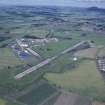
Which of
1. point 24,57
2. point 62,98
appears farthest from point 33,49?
point 62,98

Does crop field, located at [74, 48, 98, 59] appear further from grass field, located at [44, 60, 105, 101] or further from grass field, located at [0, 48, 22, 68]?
grass field, located at [0, 48, 22, 68]

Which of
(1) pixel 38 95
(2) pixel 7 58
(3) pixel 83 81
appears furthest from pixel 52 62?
(1) pixel 38 95

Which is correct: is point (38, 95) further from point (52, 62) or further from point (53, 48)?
point (53, 48)

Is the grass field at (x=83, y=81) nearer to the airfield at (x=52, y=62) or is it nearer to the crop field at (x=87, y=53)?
the airfield at (x=52, y=62)

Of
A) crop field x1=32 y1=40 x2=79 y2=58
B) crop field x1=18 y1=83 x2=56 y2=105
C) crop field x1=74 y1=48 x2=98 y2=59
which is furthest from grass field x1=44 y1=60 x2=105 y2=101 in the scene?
crop field x1=32 y1=40 x2=79 y2=58

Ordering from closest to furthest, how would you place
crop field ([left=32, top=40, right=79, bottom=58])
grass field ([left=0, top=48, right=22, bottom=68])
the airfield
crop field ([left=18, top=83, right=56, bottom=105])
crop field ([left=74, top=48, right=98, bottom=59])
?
1. crop field ([left=18, top=83, right=56, bottom=105])
2. the airfield
3. grass field ([left=0, top=48, right=22, bottom=68])
4. crop field ([left=74, top=48, right=98, bottom=59])
5. crop field ([left=32, top=40, right=79, bottom=58])

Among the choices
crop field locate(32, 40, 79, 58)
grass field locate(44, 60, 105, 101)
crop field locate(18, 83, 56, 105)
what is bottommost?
crop field locate(18, 83, 56, 105)

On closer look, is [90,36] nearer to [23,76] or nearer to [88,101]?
[23,76]
